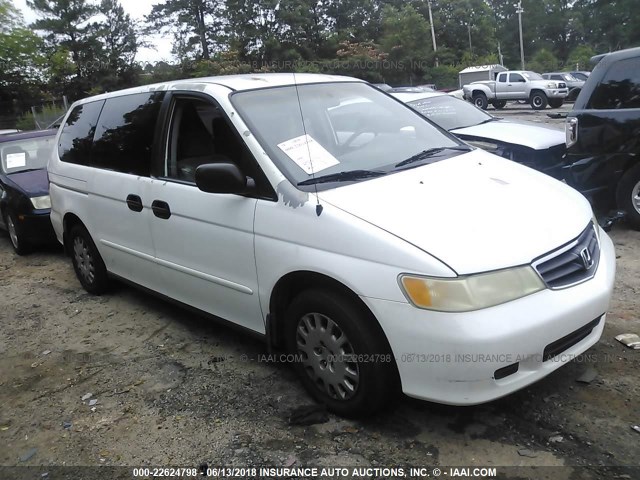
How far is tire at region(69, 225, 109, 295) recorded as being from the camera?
4.96m

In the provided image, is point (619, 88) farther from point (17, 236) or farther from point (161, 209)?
point (17, 236)

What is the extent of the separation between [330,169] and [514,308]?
128 centimetres

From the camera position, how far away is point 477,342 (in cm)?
240

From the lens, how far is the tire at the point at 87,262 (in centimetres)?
496

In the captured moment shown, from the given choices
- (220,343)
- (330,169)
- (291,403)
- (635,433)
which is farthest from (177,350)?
(635,433)

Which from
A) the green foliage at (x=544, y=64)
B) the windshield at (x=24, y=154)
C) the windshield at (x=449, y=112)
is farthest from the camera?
the green foliage at (x=544, y=64)

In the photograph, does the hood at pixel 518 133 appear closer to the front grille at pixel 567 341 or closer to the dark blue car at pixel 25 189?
the front grille at pixel 567 341

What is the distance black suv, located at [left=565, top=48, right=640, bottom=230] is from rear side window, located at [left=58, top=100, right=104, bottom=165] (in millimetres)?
4643

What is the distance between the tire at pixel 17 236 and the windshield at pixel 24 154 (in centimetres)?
71

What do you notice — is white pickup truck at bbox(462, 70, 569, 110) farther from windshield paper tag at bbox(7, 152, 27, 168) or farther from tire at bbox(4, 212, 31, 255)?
tire at bbox(4, 212, 31, 255)

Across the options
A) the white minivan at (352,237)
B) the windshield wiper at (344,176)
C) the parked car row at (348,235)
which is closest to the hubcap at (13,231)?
the parked car row at (348,235)

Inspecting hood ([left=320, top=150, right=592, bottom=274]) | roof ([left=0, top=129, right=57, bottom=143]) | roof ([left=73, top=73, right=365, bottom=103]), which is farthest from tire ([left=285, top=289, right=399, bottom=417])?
roof ([left=0, top=129, right=57, bottom=143])

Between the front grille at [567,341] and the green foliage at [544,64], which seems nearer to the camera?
the front grille at [567,341]

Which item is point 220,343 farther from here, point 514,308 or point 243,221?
point 514,308
